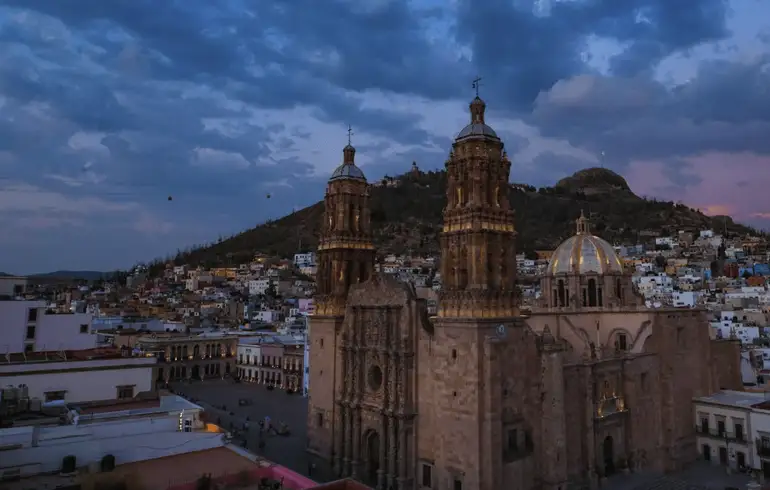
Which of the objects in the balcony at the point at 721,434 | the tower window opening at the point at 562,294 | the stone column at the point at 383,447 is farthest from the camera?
the tower window opening at the point at 562,294

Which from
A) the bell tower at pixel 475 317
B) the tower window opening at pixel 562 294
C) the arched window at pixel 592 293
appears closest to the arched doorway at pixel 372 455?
the bell tower at pixel 475 317

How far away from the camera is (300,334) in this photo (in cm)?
7281

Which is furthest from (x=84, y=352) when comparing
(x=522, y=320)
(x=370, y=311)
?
(x=522, y=320)

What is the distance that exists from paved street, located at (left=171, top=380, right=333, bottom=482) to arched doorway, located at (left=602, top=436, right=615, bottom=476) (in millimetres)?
15588

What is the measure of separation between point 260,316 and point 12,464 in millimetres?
84106

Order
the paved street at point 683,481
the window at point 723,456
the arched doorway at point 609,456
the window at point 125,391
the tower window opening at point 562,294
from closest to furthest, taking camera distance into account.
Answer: the paved street at point 683,481 < the window at point 125,391 < the arched doorway at point 609,456 < the window at point 723,456 < the tower window opening at point 562,294

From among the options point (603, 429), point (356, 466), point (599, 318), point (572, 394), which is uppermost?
point (599, 318)

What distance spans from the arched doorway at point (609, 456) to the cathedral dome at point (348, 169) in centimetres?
2134

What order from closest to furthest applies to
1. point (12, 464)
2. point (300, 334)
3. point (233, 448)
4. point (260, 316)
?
1. point (12, 464)
2. point (233, 448)
3. point (300, 334)
4. point (260, 316)

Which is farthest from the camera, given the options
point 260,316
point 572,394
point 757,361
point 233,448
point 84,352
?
point 260,316

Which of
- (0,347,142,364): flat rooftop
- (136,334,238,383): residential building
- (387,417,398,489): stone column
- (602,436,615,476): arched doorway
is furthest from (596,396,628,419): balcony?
(136,334,238,383): residential building

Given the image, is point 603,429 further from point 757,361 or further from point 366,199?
point 757,361

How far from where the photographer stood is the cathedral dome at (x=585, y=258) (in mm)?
38906

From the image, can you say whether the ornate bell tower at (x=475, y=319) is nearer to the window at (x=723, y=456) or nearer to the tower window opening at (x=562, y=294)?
the tower window opening at (x=562, y=294)
